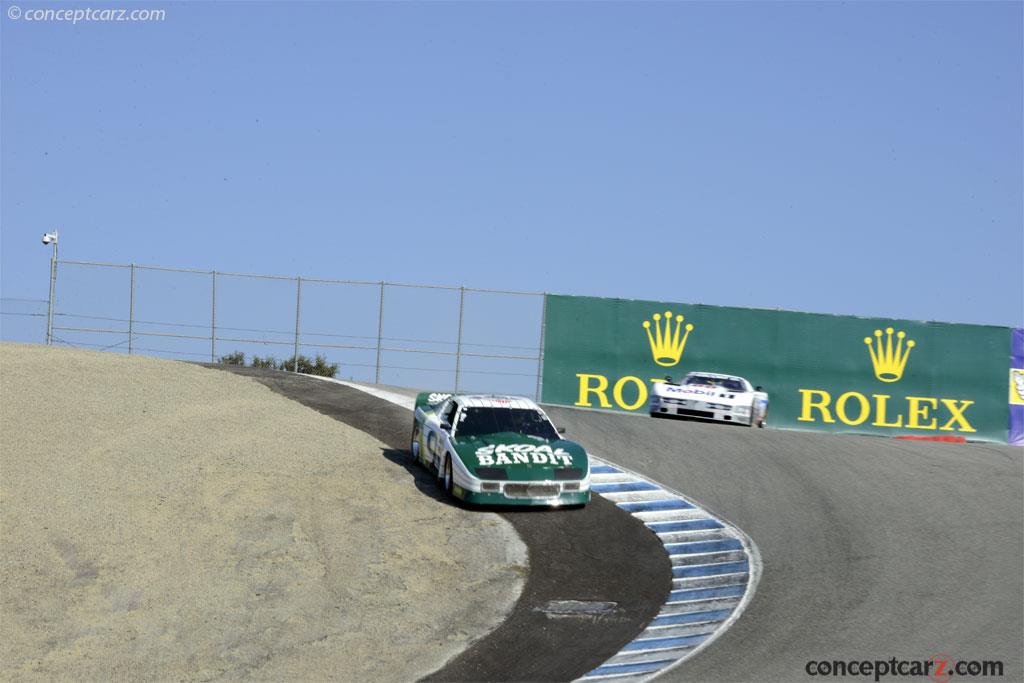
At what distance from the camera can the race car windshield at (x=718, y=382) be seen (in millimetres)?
24906

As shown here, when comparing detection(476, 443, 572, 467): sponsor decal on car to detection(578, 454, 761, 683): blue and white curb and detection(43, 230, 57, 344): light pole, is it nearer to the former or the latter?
detection(578, 454, 761, 683): blue and white curb

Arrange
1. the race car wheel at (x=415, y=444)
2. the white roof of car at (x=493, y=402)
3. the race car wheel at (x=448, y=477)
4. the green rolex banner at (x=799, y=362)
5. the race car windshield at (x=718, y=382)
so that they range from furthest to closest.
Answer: the green rolex banner at (x=799, y=362) < the race car windshield at (x=718, y=382) < the race car wheel at (x=415, y=444) < the white roof of car at (x=493, y=402) < the race car wheel at (x=448, y=477)

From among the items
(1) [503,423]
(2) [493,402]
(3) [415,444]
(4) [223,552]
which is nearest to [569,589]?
(1) [503,423]

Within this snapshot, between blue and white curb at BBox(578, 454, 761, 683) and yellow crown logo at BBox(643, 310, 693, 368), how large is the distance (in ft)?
29.9

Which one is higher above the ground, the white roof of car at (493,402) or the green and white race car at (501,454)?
the white roof of car at (493,402)

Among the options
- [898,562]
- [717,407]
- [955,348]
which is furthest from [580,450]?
[955,348]

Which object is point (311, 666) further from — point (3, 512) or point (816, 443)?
point (816, 443)

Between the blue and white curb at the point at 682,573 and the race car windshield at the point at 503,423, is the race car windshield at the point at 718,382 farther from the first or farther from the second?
the race car windshield at the point at 503,423

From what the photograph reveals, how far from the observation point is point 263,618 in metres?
12.2

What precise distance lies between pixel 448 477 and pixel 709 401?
986 cm

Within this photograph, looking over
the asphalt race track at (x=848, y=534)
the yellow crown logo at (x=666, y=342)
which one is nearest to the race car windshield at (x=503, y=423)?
the asphalt race track at (x=848, y=534)

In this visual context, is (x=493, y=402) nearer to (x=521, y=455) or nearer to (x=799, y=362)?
(x=521, y=455)

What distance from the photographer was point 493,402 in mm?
17125

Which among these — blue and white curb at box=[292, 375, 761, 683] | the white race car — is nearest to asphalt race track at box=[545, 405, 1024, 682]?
blue and white curb at box=[292, 375, 761, 683]
